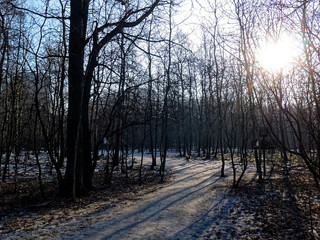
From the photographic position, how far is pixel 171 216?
604 cm

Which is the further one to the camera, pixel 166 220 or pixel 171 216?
pixel 171 216

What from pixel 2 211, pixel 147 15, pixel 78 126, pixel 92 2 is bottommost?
pixel 2 211

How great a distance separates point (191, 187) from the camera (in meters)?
10.1

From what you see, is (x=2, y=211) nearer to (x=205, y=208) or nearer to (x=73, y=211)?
(x=73, y=211)

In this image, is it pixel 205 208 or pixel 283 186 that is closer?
pixel 205 208

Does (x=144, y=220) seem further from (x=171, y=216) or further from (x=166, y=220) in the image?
(x=171, y=216)

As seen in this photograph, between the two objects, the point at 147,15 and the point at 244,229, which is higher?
the point at 147,15

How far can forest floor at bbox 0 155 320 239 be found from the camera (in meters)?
4.85

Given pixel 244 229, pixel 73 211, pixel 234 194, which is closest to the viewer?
pixel 244 229

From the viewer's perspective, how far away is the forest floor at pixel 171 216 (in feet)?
A: 15.9

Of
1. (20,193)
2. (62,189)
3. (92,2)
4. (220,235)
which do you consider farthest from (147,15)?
(20,193)

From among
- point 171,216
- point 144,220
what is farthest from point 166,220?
point 144,220

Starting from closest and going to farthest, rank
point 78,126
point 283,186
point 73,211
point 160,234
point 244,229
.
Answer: point 160,234 → point 244,229 → point 73,211 → point 78,126 → point 283,186

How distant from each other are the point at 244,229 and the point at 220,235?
680 millimetres
